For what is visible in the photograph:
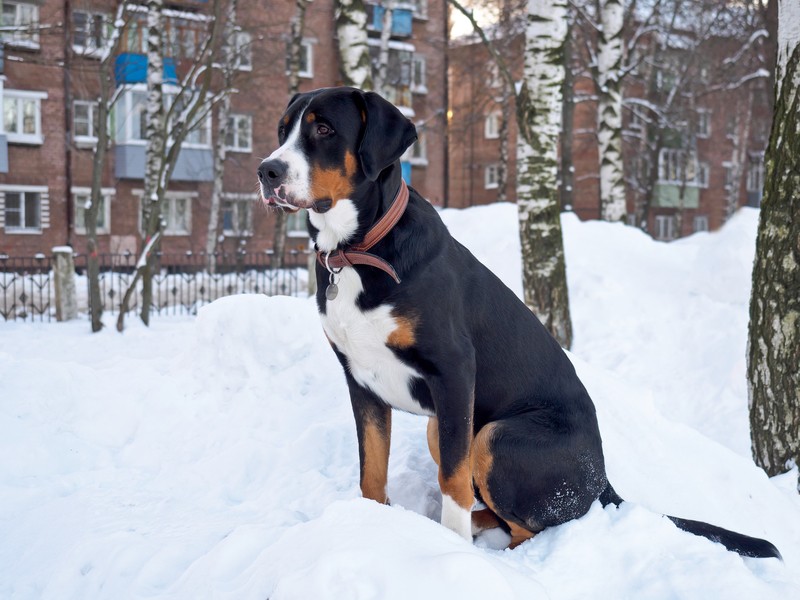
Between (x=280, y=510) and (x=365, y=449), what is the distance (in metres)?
0.52

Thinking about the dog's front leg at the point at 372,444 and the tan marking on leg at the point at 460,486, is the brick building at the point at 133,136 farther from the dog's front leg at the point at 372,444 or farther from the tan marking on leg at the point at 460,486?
the tan marking on leg at the point at 460,486

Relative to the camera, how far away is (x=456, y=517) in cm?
302

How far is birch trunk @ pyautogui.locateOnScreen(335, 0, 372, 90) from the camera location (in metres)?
9.60

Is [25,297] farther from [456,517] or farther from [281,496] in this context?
[456,517]

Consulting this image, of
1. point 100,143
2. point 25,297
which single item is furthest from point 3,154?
point 100,143

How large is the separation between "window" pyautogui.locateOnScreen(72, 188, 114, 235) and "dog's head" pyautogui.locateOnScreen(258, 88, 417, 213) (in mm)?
24451

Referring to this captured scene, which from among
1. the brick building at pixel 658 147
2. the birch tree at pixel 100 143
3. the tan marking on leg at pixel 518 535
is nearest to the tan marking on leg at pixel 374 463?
the tan marking on leg at pixel 518 535

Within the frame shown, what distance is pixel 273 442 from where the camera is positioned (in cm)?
433

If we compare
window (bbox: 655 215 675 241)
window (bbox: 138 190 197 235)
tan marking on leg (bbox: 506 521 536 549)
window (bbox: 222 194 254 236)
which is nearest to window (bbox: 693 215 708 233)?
window (bbox: 655 215 675 241)

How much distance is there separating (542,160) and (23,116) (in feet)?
72.4

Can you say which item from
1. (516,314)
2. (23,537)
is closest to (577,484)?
(516,314)

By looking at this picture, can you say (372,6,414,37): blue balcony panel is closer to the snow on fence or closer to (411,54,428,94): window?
(411,54,428,94): window

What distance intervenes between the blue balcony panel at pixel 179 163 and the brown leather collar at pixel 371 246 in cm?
2442

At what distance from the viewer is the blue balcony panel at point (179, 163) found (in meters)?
25.7
